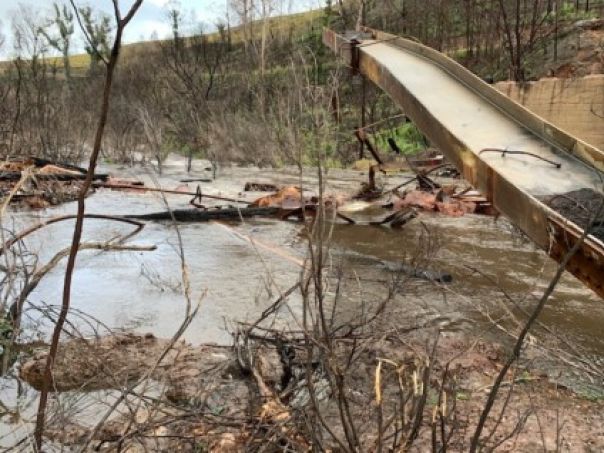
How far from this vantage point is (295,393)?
311 centimetres

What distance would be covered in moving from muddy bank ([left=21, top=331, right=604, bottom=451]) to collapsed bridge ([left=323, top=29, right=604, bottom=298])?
0.69 m

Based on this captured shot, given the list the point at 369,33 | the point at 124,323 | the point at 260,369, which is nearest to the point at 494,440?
the point at 260,369

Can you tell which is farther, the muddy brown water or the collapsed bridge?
the muddy brown water

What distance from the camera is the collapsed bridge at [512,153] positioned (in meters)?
3.84

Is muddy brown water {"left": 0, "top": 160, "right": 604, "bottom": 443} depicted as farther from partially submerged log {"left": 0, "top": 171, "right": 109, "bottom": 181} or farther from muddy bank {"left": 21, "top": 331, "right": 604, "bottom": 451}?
partially submerged log {"left": 0, "top": 171, "right": 109, "bottom": 181}

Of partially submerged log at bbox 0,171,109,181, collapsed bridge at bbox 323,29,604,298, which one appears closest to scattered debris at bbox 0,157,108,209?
partially submerged log at bbox 0,171,109,181

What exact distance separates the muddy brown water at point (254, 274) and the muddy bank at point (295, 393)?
10.8 inches

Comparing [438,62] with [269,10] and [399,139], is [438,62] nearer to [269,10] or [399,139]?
[399,139]

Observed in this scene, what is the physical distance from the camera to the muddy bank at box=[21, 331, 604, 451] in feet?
8.52

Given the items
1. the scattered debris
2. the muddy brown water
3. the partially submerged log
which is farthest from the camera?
the partially submerged log

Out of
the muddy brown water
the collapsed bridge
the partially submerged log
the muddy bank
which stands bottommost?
the muddy brown water

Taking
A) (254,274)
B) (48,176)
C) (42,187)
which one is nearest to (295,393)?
(254,274)

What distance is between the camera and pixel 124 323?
182 inches

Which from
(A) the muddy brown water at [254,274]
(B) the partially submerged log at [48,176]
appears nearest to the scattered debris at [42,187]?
(B) the partially submerged log at [48,176]
